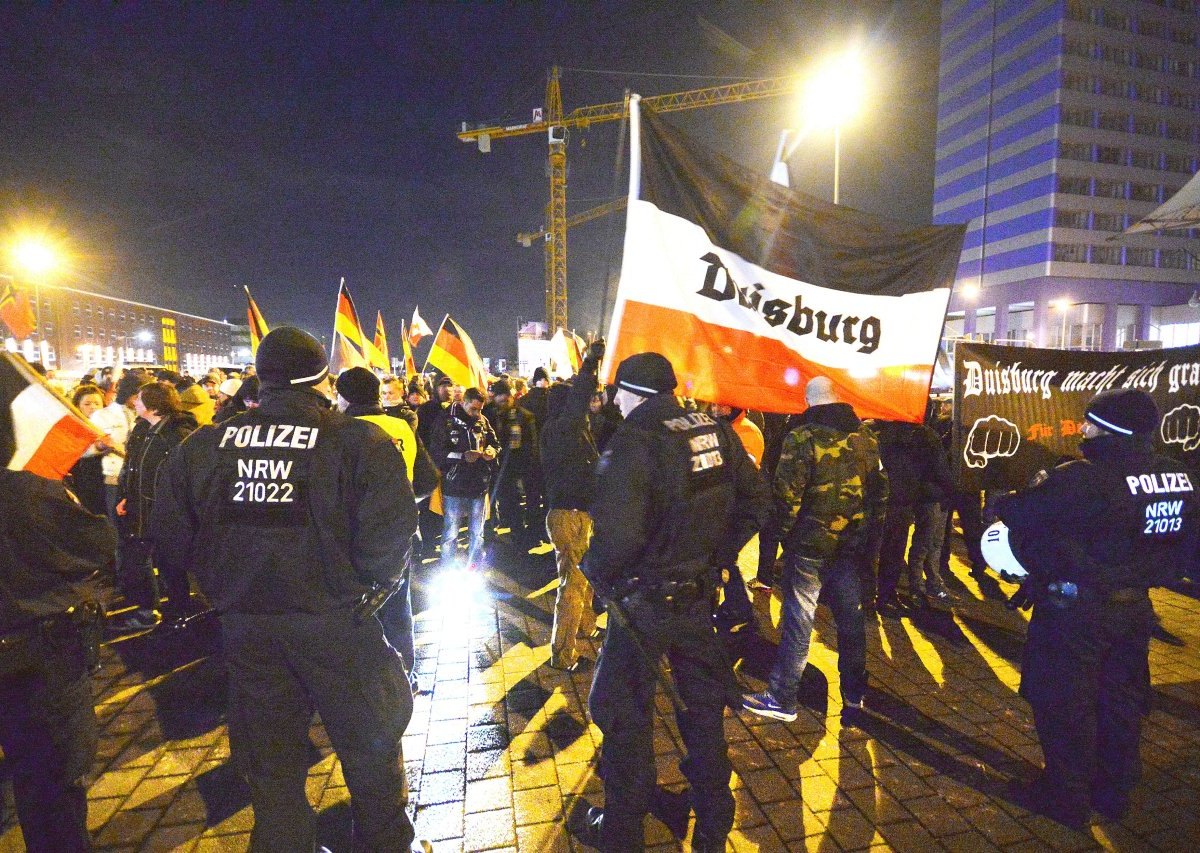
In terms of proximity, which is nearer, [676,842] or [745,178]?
[676,842]

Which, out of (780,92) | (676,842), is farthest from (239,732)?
(780,92)

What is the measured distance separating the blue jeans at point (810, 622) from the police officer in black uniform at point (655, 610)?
1.33 meters

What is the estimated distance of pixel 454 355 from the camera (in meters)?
8.71

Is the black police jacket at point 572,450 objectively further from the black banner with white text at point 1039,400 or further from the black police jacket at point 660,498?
the black banner with white text at point 1039,400

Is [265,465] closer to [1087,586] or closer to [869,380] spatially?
[869,380]

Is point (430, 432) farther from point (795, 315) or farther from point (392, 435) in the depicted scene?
point (795, 315)

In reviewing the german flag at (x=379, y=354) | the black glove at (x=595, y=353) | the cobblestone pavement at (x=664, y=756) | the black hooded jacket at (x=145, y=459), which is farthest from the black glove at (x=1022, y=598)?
the german flag at (x=379, y=354)

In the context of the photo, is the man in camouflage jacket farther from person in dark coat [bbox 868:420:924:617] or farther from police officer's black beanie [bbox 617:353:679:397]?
person in dark coat [bbox 868:420:924:617]

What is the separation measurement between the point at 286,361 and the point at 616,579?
5.70 feet

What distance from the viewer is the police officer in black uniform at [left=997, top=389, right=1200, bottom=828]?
3.07 meters

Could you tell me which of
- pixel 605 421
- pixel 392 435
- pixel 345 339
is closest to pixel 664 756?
pixel 392 435

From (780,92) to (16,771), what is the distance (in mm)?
70098

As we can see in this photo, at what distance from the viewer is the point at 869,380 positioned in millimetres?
4047

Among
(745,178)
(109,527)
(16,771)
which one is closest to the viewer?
(16,771)
